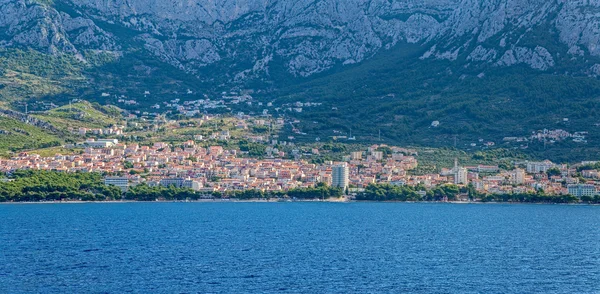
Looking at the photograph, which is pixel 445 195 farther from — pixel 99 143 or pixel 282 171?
pixel 99 143

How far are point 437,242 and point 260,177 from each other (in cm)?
5588

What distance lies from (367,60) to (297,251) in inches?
4699

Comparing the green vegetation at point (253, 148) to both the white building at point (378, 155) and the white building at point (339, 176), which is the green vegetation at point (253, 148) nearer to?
the white building at point (378, 155)

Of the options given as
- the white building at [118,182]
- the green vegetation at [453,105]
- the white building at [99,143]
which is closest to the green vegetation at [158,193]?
the white building at [118,182]

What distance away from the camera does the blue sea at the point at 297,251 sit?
55062mm

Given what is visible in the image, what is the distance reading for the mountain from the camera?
150 m

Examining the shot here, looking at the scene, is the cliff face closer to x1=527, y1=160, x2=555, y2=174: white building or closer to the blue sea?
x1=527, y1=160, x2=555, y2=174: white building

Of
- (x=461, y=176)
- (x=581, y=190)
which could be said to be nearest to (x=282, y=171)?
(x=461, y=176)

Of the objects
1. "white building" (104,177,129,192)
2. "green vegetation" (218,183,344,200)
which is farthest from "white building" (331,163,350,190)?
"white building" (104,177,129,192)

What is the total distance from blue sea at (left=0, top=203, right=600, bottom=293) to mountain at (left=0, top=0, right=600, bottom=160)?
44.3 m

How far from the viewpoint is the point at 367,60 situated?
185875 mm

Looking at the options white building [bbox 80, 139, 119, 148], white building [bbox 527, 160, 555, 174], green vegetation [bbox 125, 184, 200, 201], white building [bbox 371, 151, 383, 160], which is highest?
white building [bbox 80, 139, 119, 148]

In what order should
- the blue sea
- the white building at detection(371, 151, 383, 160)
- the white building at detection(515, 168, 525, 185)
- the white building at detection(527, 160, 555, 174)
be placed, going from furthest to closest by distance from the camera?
the white building at detection(371, 151, 383, 160), the white building at detection(527, 160, 555, 174), the white building at detection(515, 168, 525, 185), the blue sea

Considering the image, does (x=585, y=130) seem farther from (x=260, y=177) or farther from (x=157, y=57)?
(x=157, y=57)
